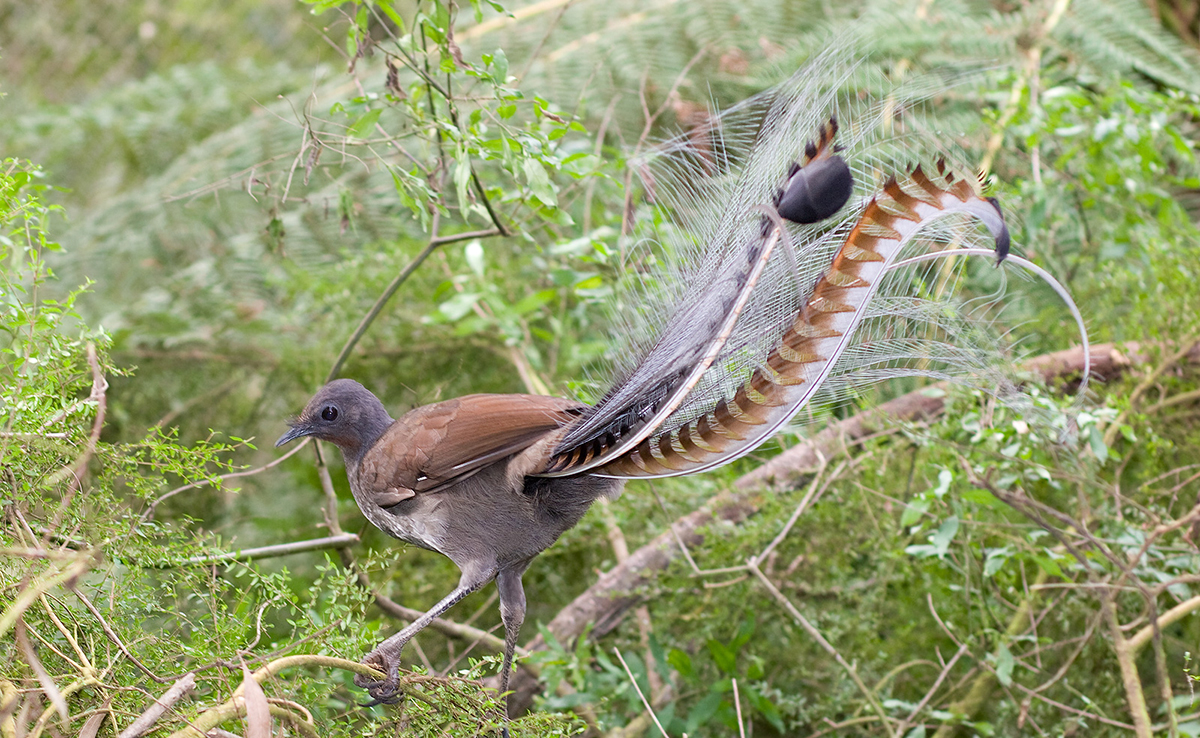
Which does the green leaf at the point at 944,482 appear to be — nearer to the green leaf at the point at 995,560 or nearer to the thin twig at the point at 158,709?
the green leaf at the point at 995,560

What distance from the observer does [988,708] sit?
232cm

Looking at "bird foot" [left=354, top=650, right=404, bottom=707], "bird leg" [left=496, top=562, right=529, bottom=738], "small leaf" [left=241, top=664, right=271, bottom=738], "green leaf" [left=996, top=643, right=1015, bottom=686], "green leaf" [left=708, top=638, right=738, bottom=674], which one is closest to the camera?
"small leaf" [left=241, top=664, right=271, bottom=738]

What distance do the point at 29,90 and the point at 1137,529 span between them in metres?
6.53

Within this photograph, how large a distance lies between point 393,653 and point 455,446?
36cm

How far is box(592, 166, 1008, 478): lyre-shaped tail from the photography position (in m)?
1.30

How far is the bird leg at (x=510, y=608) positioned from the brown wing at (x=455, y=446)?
246 mm

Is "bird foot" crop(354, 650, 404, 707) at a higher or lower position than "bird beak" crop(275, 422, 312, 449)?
lower

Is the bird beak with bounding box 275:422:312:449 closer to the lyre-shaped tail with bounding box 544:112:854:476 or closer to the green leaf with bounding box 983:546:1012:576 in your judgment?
the lyre-shaped tail with bounding box 544:112:854:476

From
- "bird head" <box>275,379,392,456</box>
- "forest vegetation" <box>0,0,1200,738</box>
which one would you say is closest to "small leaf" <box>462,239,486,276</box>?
"forest vegetation" <box>0,0,1200,738</box>

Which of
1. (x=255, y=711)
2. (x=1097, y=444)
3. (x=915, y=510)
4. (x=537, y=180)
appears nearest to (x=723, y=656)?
(x=915, y=510)

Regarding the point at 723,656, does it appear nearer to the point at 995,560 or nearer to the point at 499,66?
the point at 995,560

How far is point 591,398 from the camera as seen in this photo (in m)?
1.66

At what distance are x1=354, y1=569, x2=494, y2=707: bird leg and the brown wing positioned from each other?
6.6 inches

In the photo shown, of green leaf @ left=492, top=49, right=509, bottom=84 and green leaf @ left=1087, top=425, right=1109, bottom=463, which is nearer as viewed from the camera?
green leaf @ left=492, top=49, right=509, bottom=84
